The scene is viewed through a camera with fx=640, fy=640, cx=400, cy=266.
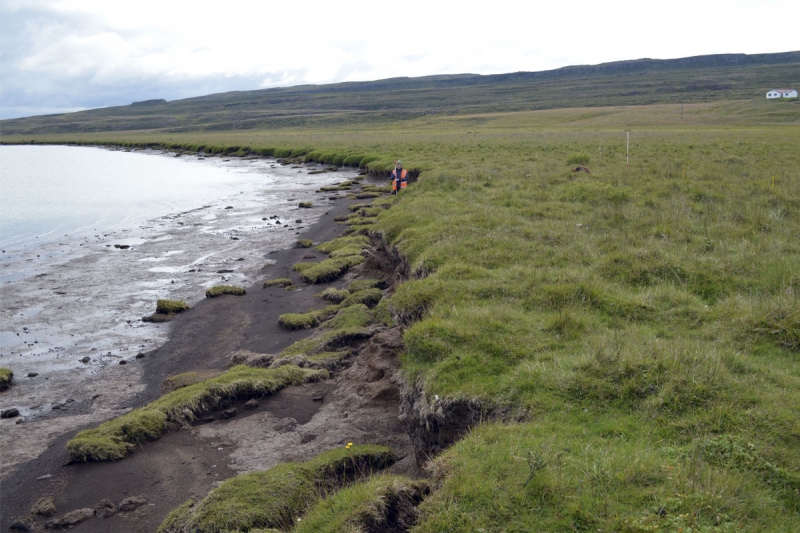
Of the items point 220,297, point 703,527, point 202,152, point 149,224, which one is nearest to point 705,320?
point 703,527

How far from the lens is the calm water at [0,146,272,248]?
3759 centimetres

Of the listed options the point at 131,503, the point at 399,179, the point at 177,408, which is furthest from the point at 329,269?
the point at 131,503

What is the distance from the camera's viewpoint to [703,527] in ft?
16.9

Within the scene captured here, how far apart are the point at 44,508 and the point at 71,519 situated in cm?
63

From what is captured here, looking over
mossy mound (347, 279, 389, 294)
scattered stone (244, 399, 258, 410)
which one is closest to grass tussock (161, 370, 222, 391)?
scattered stone (244, 399, 258, 410)

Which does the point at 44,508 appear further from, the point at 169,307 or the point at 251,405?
the point at 169,307

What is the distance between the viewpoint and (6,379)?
1425 cm

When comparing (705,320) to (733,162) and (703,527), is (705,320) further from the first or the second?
(733,162)

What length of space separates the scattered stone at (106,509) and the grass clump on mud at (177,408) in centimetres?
133

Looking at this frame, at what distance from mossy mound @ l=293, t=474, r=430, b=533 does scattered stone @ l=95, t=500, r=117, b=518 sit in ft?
12.6

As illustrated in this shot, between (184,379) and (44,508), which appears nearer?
(44,508)

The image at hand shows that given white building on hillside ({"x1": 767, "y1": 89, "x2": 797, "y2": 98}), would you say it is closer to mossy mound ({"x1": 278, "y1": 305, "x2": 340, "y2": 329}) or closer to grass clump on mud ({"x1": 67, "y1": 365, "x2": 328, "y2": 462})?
mossy mound ({"x1": 278, "y1": 305, "x2": 340, "y2": 329})

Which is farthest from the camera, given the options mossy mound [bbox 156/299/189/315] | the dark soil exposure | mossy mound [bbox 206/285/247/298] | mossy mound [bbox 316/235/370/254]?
mossy mound [bbox 316/235/370/254]

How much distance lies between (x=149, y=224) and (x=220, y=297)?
60.0 ft
